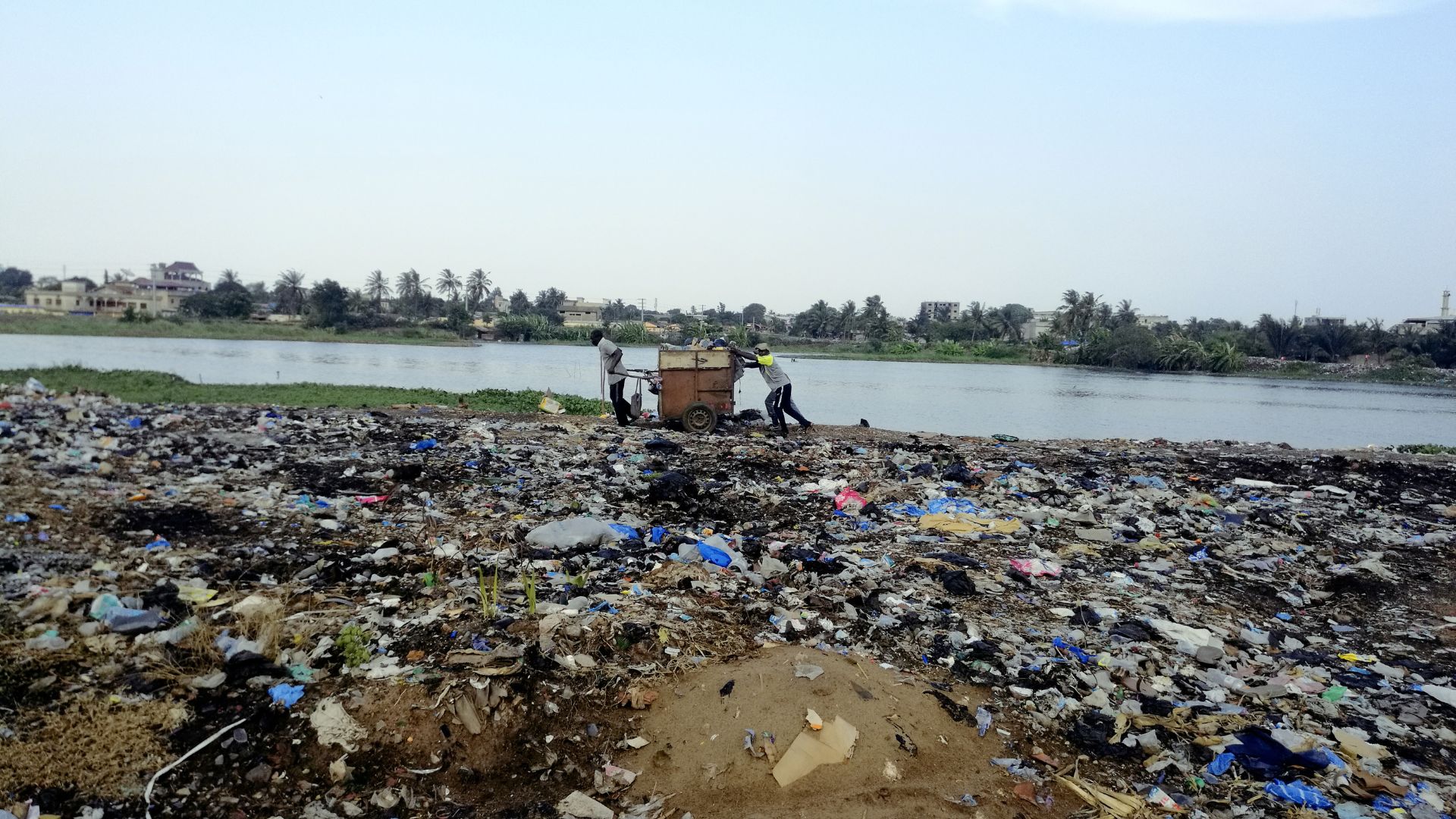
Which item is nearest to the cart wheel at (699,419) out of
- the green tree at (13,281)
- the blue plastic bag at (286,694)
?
the blue plastic bag at (286,694)

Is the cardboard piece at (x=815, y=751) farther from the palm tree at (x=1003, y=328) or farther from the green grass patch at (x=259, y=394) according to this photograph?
the palm tree at (x=1003, y=328)

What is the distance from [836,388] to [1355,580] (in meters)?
23.2

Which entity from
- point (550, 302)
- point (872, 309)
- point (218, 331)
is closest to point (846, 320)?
point (872, 309)

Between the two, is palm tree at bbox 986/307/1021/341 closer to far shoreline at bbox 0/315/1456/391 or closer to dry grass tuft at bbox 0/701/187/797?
far shoreline at bbox 0/315/1456/391

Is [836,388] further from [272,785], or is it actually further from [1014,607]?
[272,785]

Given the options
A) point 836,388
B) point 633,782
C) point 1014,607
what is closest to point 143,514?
point 633,782

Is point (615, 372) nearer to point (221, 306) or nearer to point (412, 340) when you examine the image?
point (412, 340)

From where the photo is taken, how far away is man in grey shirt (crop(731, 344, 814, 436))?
35.5 ft

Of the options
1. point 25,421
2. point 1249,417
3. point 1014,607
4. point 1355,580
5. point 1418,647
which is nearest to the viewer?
point 1418,647

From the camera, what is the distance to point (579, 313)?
8394cm

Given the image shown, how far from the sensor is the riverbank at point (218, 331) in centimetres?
4622

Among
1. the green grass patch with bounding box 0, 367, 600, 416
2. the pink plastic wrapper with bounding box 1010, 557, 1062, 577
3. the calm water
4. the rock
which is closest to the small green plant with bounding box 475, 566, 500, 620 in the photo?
the rock

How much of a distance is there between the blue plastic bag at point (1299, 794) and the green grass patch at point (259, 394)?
11764 mm

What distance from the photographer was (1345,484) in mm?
8930
